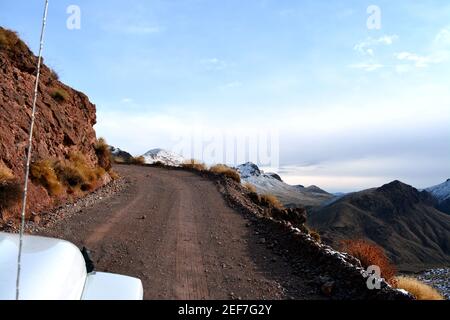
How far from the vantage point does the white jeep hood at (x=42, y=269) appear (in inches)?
111

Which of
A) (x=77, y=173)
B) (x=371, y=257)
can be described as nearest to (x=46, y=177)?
(x=77, y=173)

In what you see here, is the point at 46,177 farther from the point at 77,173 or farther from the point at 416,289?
the point at 416,289

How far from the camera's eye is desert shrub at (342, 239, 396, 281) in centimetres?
923

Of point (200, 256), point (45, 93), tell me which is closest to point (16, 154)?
point (45, 93)

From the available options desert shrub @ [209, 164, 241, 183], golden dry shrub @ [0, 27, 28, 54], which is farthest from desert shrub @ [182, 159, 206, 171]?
golden dry shrub @ [0, 27, 28, 54]

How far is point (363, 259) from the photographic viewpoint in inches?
393

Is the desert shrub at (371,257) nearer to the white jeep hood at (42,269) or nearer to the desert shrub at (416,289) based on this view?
the desert shrub at (416,289)

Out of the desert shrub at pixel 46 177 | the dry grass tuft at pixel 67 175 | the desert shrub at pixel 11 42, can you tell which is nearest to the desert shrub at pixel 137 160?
the dry grass tuft at pixel 67 175

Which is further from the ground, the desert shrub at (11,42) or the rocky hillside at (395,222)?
the desert shrub at (11,42)

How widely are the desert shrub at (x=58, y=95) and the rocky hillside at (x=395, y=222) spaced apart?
120m

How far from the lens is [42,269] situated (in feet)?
9.94
